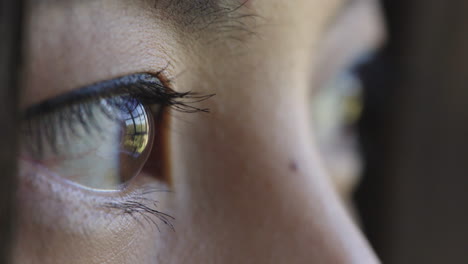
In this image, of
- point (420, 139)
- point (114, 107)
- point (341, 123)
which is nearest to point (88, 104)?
point (114, 107)

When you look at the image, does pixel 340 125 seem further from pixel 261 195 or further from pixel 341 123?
pixel 261 195

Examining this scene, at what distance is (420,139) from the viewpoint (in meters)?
1.00

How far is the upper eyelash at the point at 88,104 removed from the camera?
297 millimetres

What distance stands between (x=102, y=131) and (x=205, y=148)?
0.07 meters

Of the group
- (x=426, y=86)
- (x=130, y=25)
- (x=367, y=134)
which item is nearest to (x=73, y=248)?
(x=130, y=25)

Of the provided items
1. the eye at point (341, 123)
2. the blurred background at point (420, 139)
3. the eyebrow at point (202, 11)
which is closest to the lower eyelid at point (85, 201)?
the eyebrow at point (202, 11)

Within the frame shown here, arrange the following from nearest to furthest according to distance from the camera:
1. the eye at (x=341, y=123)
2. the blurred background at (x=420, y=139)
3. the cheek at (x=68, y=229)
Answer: the cheek at (x=68, y=229) → the eye at (x=341, y=123) → the blurred background at (x=420, y=139)

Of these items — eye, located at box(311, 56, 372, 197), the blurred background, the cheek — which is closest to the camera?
the cheek

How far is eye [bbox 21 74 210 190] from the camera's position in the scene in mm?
304

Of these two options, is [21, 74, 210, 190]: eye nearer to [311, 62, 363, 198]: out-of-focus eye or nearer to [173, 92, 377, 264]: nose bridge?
[173, 92, 377, 264]: nose bridge

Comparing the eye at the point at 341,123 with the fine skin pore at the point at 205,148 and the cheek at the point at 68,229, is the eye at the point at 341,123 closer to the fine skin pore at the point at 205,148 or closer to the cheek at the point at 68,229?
the fine skin pore at the point at 205,148

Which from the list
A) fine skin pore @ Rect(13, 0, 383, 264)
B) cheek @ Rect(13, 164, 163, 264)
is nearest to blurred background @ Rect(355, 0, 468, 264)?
fine skin pore @ Rect(13, 0, 383, 264)

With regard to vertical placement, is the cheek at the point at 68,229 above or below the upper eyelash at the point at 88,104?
below

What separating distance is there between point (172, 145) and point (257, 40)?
3.8 inches
